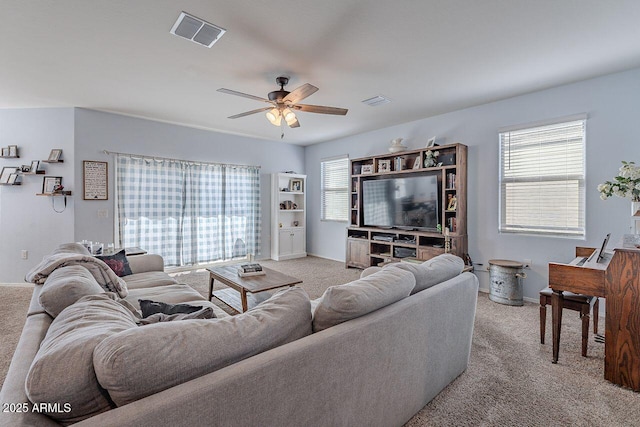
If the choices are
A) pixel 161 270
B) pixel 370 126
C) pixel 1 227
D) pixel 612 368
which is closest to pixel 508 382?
pixel 612 368

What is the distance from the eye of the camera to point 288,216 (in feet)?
22.0

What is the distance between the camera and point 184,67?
3.02 meters

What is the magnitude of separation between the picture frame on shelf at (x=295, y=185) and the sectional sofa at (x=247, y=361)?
5.02 meters

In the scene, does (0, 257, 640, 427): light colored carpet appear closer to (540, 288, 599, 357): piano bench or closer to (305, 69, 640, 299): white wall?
(540, 288, 599, 357): piano bench

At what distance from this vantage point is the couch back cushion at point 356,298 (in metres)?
Answer: 1.30

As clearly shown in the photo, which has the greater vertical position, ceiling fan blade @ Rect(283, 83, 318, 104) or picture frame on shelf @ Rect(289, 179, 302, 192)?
ceiling fan blade @ Rect(283, 83, 318, 104)

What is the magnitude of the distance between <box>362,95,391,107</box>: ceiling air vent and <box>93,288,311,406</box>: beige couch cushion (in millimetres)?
3422

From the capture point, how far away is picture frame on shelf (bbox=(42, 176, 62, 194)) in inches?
167

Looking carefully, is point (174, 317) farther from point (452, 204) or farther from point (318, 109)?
point (452, 204)

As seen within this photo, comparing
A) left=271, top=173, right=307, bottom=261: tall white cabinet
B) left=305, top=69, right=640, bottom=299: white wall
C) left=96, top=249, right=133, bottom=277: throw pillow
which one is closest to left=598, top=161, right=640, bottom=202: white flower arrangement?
left=305, top=69, right=640, bottom=299: white wall

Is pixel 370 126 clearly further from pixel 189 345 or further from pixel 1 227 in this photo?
pixel 1 227

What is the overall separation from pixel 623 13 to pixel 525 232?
2444mm

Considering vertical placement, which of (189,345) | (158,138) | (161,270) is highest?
(158,138)

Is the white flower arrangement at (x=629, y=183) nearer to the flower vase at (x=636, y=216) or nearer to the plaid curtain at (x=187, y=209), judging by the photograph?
the flower vase at (x=636, y=216)
